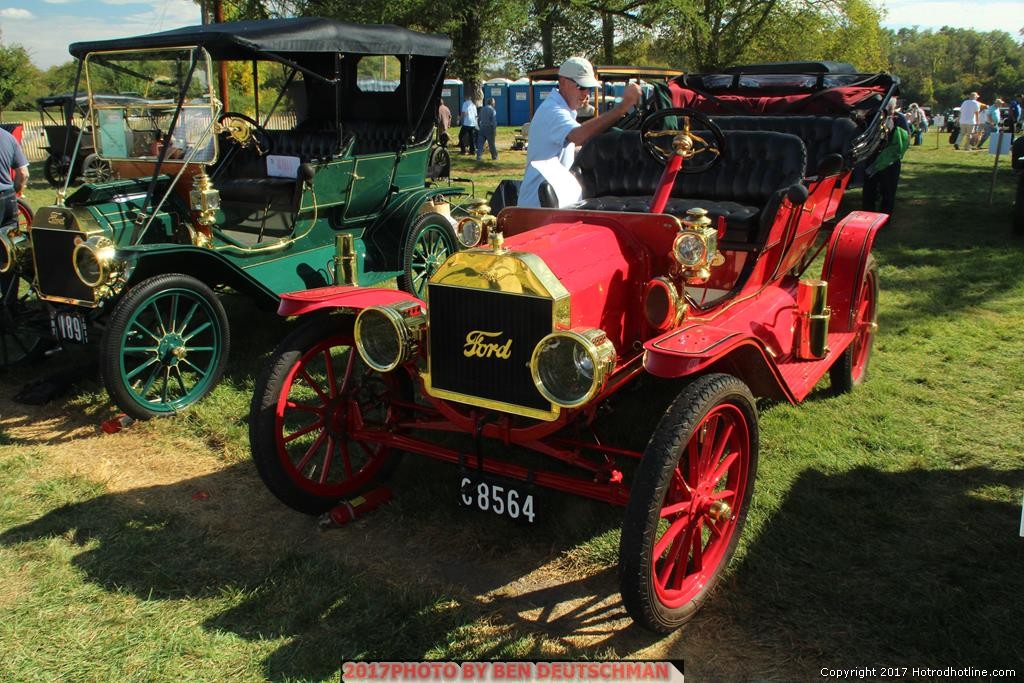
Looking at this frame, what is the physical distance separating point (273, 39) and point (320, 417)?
113 inches

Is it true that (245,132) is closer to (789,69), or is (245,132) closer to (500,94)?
(789,69)

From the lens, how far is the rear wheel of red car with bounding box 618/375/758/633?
227 centimetres

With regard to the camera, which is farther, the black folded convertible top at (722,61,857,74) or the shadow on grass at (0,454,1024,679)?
the black folded convertible top at (722,61,857,74)

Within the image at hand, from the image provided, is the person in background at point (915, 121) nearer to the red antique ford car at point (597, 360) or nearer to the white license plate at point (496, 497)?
the red antique ford car at point (597, 360)

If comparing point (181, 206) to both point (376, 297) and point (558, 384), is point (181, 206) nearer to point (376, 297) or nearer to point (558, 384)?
point (376, 297)

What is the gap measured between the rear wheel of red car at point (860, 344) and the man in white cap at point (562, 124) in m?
1.68

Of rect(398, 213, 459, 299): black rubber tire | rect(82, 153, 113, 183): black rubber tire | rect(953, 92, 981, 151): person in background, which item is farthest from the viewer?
rect(953, 92, 981, 151): person in background

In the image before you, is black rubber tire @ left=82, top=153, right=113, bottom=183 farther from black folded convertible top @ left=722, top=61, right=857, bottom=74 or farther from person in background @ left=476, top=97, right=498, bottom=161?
person in background @ left=476, top=97, right=498, bottom=161

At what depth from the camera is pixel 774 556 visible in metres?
2.94

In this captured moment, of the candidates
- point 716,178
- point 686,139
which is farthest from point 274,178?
point 686,139

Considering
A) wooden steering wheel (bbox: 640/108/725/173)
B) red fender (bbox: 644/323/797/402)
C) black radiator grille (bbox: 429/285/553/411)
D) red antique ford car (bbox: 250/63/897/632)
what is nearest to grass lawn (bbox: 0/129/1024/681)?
red antique ford car (bbox: 250/63/897/632)

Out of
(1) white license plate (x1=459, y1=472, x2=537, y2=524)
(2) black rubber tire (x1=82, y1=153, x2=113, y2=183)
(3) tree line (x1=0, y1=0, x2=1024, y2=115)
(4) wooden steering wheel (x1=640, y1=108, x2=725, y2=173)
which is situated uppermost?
(3) tree line (x1=0, y1=0, x2=1024, y2=115)

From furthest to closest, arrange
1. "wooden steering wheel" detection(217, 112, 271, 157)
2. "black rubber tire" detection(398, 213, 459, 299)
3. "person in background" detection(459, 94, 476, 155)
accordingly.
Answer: "person in background" detection(459, 94, 476, 155)
"wooden steering wheel" detection(217, 112, 271, 157)
"black rubber tire" detection(398, 213, 459, 299)

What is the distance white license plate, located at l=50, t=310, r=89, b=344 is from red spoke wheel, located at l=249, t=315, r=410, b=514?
64.5 inches
